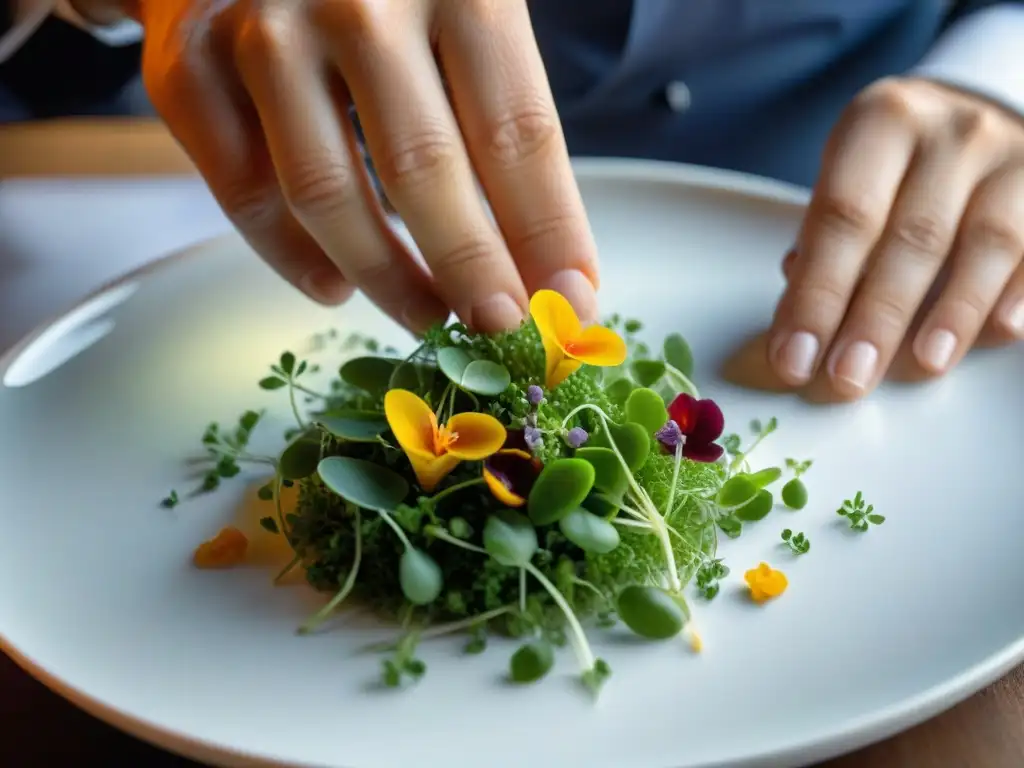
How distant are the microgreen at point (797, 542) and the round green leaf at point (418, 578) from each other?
0.64ft

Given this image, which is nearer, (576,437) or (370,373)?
(576,437)

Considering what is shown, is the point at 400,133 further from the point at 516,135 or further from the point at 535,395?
the point at 535,395

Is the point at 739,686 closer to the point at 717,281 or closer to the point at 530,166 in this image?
the point at 530,166

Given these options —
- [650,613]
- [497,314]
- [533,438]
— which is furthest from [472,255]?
[650,613]

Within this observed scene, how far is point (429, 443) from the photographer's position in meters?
0.50

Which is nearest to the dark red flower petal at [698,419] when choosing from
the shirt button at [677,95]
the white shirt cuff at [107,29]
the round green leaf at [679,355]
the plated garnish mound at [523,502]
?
the plated garnish mound at [523,502]

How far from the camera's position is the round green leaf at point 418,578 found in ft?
1.53

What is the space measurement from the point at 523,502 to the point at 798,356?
0.92 ft

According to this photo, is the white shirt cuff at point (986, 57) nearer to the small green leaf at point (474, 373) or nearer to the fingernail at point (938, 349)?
the fingernail at point (938, 349)

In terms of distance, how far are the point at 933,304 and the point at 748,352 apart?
14 cm

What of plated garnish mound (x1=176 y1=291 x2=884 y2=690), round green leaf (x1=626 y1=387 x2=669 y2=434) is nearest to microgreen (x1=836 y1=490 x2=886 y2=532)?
plated garnish mound (x1=176 y1=291 x2=884 y2=690)

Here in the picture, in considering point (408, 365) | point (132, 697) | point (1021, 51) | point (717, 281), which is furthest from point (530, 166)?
point (1021, 51)

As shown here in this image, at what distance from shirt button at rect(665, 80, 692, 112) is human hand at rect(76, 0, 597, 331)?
511mm

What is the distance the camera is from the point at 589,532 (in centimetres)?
47
